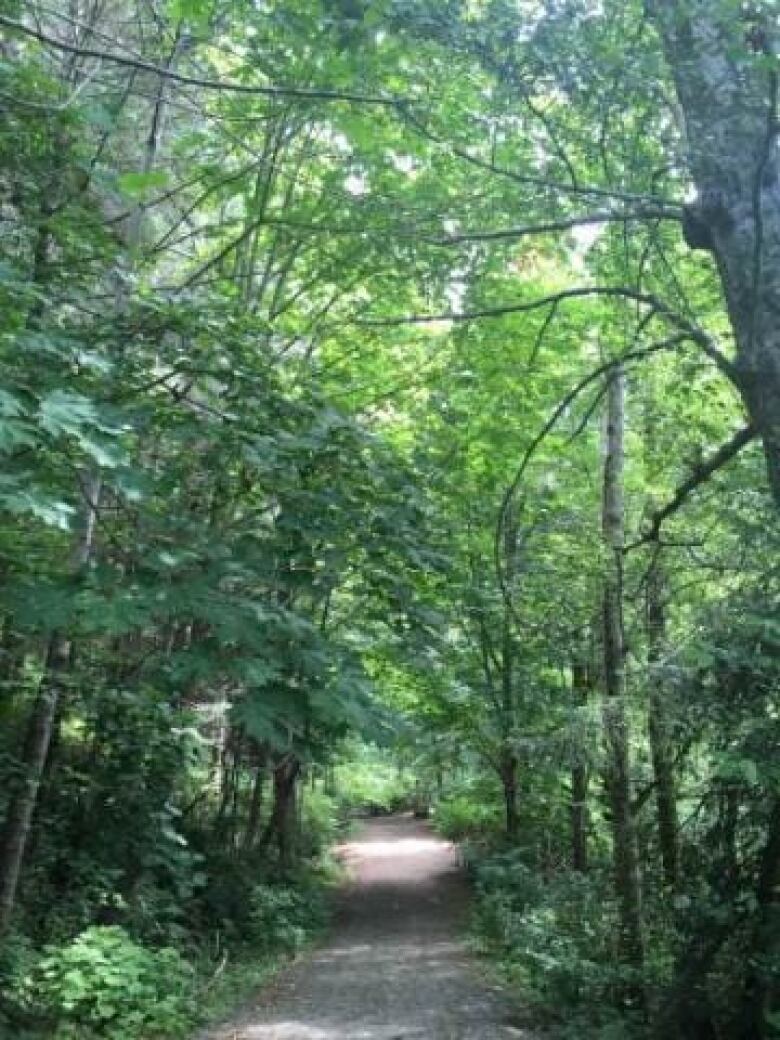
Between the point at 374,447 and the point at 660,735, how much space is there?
4.11 m

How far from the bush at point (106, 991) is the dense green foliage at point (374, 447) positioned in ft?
0.13

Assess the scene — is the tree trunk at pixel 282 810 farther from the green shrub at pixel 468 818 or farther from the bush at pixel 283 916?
the green shrub at pixel 468 818

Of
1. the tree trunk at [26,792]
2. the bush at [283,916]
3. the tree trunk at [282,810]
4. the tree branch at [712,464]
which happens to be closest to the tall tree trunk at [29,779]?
the tree trunk at [26,792]

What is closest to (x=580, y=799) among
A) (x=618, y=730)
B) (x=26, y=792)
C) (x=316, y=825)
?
(x=618, y=730)

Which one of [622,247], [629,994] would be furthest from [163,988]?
[622,247]

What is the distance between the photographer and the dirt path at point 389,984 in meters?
8.71

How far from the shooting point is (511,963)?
11.7m

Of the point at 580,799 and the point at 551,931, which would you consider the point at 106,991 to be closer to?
the point at 551,931

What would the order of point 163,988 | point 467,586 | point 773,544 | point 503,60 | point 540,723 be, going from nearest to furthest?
point 503,60 < point 773,544 < point 467,586 < point 163,988 < point 540,723

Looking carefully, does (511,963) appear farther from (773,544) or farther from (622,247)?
(622,247)

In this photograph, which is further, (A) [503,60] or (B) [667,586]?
(B) [667,586]

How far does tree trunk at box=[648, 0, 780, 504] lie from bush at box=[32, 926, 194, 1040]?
6630mm

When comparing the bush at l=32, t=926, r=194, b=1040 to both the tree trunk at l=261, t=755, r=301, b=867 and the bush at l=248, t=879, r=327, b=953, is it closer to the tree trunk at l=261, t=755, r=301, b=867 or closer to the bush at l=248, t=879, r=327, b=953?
the bush at l=248, t=879, r=327, b=953

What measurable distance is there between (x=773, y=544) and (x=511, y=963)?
818 centimetres
